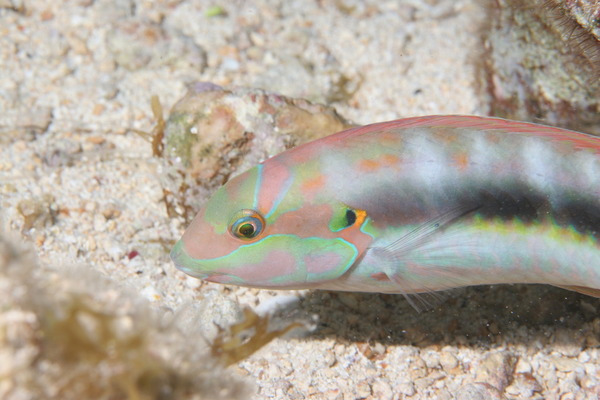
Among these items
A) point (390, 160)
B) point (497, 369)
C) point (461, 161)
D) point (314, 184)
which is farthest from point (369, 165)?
point (497, 369)

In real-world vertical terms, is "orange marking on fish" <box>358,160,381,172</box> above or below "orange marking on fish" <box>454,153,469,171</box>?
below

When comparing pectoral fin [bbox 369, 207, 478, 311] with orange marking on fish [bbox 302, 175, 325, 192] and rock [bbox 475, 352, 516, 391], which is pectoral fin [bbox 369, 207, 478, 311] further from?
rock [bbox 475, 352, 516, 391]

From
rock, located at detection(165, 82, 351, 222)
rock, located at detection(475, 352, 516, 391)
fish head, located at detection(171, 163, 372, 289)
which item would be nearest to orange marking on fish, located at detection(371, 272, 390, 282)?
fish head, located at detection(171, 163, 372, 289)

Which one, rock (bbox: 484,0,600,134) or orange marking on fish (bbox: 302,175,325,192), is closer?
orange marking on fish (bbox: 302,175,325,192)

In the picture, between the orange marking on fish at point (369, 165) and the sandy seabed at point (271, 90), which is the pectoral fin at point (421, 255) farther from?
the sandy seabed at point (271, 90)

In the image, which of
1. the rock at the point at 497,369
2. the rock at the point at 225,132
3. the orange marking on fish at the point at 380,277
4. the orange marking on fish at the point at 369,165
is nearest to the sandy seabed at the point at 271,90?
the rock at the point at 497,369

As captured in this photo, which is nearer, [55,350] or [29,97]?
[55,350]

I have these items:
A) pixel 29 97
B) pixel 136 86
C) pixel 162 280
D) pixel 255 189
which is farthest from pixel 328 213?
pixel 29 97

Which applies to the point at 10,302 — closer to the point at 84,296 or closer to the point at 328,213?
the point at 84,296
